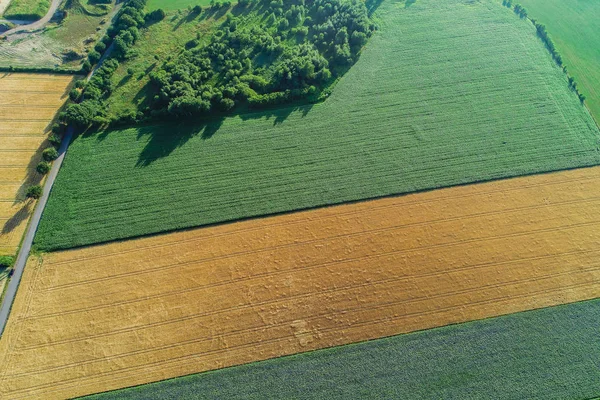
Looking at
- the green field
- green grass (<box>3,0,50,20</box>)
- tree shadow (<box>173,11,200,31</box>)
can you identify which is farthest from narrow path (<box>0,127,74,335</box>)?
the green field

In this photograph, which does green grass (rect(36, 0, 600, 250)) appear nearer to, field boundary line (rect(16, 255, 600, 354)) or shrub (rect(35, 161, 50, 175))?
shrub (rect(35, 161, 50, 175))

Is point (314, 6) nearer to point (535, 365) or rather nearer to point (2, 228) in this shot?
point (2, 228)

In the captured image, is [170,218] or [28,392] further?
[170,218]

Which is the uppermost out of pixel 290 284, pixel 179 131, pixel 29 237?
pixel 179 131

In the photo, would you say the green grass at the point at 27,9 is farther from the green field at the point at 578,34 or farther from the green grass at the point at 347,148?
the green field at the point at 578,34

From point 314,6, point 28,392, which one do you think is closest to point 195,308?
point 28,392

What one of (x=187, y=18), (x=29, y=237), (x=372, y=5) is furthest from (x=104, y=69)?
(x=372, y=5)

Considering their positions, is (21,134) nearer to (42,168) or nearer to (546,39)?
(42,168)

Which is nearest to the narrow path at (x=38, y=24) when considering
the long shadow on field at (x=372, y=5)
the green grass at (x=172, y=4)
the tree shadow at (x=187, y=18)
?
the green grass at (x=172, y=4)
